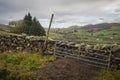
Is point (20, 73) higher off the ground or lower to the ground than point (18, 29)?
lower

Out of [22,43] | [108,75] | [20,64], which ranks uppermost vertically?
[22,43]

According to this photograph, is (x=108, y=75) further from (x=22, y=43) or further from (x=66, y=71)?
(x=22, y=43)

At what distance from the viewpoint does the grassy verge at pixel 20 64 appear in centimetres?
1214

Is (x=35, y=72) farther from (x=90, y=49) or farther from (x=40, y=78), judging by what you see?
(x=90, y=49)

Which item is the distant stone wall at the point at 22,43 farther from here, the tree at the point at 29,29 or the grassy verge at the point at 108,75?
the tree at the point at 29,29

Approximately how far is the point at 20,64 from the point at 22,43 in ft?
12.9

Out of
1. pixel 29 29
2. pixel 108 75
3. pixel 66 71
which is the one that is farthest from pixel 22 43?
pixel 29 29

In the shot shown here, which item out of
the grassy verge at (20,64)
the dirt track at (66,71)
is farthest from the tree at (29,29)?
the dirt track at (66,71)

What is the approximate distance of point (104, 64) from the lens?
13.4m

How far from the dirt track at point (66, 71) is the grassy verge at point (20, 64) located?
71cm

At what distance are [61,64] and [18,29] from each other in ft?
60.1

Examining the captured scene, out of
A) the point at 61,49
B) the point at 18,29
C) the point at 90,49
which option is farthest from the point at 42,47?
the point at 18,29

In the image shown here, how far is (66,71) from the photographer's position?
41.8 ft

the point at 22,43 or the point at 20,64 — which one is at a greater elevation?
the point at 22,43
